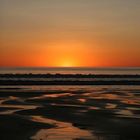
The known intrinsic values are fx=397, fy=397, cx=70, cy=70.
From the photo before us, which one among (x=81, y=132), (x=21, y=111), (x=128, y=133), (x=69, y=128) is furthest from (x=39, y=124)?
(x=21, y=111)

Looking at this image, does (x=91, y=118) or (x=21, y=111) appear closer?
(x=91, y=118)

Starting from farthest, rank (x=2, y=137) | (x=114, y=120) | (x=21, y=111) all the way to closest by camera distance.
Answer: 1. (x=21, y=111)
2. (x=114, y=120)
3. (x=2, y=137)

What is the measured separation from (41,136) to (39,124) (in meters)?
3.21

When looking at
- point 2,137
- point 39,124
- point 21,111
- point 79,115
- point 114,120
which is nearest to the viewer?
point 2,137

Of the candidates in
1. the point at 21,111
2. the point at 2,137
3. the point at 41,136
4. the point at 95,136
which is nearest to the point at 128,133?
the point at 95,136

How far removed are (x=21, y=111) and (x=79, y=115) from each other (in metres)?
3.96

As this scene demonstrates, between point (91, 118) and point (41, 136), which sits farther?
point (91, 118)

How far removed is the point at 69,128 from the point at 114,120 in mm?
3623

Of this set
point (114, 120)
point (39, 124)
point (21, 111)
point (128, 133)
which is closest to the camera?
point (128, 133)

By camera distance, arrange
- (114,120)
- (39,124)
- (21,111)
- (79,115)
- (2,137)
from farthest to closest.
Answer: (21,111)
(79,115)
(114,120)
(39,124)
(2,137)

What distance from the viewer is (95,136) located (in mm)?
15242

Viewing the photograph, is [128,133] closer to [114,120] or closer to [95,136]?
[95,136]

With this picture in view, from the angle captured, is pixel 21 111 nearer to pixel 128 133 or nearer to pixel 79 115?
pixel 79 115

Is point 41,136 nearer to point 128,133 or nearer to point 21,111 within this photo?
point 128,133
